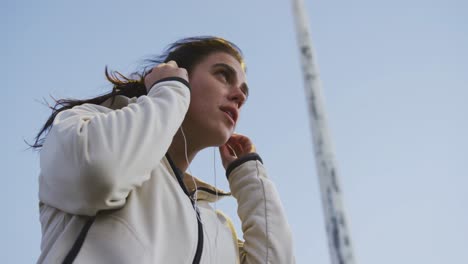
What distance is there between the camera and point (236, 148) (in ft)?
8.20

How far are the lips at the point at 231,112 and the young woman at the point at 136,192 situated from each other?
31mm

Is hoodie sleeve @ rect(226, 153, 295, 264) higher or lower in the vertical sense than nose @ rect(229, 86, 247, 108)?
lower

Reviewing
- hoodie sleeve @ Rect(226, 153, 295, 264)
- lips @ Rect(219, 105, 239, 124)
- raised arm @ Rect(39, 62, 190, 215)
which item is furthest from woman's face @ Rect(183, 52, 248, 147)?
raised arm @ Rect(39, 62, 190, 215)

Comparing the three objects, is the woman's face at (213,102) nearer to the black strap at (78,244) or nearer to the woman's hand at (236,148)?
the woman's hand at (236,148)

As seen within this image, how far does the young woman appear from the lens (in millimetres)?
1320

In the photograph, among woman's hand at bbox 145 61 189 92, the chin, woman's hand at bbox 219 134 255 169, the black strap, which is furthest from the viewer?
woman's hand at bbox 219 134 255 169

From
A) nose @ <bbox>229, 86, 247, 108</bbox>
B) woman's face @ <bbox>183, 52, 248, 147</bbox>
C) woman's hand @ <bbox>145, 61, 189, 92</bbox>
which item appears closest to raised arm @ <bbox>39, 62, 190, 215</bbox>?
woman's hand @ <bbox>145, 61, 189, 92</bbox>

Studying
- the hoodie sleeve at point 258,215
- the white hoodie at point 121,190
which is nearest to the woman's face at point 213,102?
the hoodie sleeve at point 258,215

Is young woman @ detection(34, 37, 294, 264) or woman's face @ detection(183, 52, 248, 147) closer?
young woman @ detection(34, 37, 294, 264)

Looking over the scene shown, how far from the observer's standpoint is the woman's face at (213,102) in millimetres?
2064

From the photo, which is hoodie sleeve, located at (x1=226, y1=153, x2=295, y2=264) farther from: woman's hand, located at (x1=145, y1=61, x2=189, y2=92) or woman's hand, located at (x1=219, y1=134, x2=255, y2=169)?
woman's hand, located at (x1=145, y1=61, x2=189, y2=92)

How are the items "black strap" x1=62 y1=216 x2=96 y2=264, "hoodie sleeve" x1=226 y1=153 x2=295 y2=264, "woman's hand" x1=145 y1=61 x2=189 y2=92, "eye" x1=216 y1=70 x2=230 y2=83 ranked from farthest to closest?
"eye" x1=216 y1=70 x2=230 y2=83, "hoodie sleeve" x1=226 y1=153 x2=295 y2=264, "woman's hand" x1=145 y1=61 x2=189 y2=92, "black strap" x1=62 y1=216 x2=96 y2=264

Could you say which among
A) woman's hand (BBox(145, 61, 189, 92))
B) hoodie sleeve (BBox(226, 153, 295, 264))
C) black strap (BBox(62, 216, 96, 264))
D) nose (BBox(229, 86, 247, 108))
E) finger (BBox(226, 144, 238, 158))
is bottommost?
hoodie sleeve (BBox(226, 153, 295, 264))

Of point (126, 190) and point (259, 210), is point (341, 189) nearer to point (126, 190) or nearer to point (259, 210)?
point (126, 190)
